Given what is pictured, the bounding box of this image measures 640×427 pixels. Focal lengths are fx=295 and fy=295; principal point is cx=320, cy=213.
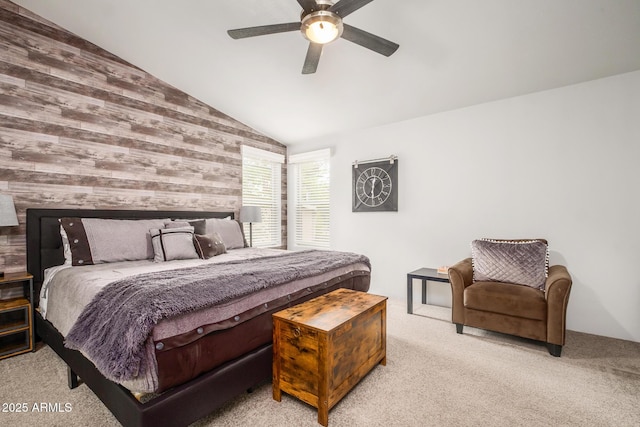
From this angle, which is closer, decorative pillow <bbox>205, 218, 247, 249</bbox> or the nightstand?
the nightstand

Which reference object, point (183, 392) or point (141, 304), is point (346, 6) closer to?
point (141, 304)

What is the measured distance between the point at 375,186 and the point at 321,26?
2.62m

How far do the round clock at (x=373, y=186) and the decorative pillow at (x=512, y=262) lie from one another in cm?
148

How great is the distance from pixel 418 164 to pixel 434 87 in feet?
3.30

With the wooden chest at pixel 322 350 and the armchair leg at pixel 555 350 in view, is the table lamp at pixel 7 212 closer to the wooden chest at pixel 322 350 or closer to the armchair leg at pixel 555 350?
the wooden chest at pixel 322 350

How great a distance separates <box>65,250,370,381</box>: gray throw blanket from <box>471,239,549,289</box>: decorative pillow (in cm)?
201

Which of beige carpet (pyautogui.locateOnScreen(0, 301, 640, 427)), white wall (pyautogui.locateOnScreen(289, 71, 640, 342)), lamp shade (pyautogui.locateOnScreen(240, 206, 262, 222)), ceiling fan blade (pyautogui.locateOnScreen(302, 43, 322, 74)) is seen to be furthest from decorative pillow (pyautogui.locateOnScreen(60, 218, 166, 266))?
white wall (pyautogui.locateOnScreen(289, 71, 640, 342))

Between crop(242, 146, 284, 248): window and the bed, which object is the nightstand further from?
crop(242, 146, 284, 248): window

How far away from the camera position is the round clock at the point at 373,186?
420 cm

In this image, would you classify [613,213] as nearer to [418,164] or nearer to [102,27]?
[418,164]

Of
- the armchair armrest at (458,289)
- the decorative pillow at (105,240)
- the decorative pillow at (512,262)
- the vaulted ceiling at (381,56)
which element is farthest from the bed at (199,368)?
the vaulted ceiling at (381,56)

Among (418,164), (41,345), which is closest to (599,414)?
(418,164)

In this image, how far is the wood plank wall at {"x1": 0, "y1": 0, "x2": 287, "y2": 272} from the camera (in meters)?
2.68

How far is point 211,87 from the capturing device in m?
3.79
